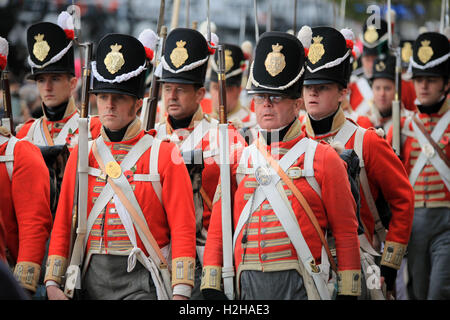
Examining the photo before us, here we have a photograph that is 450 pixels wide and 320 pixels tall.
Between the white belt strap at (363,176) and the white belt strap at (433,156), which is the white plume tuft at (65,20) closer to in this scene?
the white belt strap at (363,176)

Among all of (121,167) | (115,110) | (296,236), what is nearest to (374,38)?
(115,110)

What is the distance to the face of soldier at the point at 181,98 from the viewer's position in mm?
7184

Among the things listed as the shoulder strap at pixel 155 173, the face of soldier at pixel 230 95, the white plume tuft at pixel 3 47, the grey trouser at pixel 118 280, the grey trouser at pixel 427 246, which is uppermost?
the white plume tuft at pixel 3 47

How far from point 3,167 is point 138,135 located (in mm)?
937

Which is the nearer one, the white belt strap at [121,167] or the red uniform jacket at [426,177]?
the white belt strap at [121,167]

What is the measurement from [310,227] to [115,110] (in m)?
1.53

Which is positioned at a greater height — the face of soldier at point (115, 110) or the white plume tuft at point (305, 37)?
the white plume tuft at point (305, 37)

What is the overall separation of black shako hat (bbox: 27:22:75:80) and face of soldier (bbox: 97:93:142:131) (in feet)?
6.58

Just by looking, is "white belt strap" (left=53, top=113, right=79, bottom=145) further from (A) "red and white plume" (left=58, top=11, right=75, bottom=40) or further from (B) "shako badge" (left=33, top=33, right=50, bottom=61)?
(A) "red and white plume" (left=58, top=11, right=75, bottom=40)

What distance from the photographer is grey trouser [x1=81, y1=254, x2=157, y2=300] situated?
5.47 m

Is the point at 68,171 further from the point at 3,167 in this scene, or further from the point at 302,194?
the point at 302,194

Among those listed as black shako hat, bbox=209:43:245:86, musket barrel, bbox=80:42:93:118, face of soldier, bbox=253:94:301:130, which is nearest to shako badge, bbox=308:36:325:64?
face of soldier, bbox=253:94:301:130

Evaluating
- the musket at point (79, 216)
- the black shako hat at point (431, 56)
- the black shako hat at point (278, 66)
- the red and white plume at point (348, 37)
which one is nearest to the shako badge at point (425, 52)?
the black shako hat at point (431, 56)
